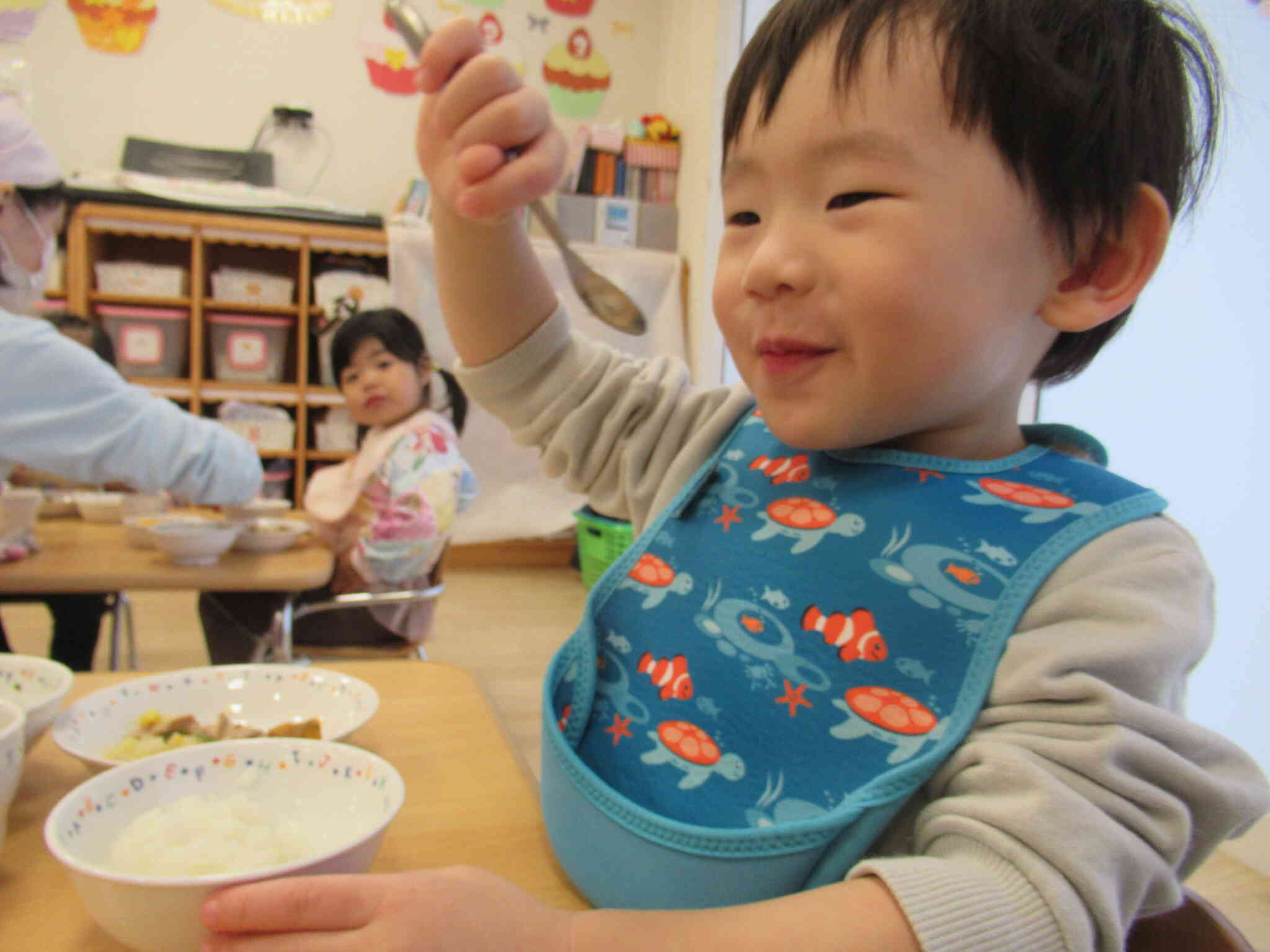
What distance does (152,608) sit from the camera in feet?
9.72

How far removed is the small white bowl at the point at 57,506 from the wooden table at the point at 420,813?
4.34 feet

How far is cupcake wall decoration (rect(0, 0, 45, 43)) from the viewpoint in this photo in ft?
10.5

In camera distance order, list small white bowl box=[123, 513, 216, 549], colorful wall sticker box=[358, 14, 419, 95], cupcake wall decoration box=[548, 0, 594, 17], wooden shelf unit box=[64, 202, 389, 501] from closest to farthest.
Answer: small white bowl box=[123, 513, 216, 549], wooden shelf unit box=[64, 202, 389, 501], colorful wall sticker box=[358, 14, 419, 95], cupcake wall decoration box=[548, 0, 594, 17]

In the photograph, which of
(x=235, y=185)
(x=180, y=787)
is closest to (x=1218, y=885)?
(x=180, y=787)

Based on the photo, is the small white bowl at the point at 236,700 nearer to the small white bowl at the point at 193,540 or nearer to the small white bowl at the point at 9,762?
the small white bowl at the point at 9,762

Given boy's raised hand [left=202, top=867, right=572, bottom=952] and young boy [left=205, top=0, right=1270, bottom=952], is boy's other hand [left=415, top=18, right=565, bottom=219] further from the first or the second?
boy's raised hand [left=202, top=867, right=572, bottom=952]

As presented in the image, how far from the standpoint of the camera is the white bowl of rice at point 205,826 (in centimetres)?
36

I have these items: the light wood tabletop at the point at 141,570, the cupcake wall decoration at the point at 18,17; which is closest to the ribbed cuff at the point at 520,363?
the light wood tabletop at the point at 141,570

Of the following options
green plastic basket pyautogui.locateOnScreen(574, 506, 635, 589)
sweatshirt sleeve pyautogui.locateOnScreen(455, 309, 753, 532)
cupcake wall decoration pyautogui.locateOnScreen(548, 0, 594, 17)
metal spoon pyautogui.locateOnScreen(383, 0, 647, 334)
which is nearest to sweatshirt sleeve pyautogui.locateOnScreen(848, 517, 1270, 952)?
sweatshirt sleeve pyautogui.locateOnScreen(455, 309, 753, 532)

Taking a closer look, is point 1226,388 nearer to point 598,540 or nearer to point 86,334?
point 598,540

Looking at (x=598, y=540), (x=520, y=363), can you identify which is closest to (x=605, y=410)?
(x=520, y=363)

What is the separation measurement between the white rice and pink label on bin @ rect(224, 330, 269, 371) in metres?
3.25

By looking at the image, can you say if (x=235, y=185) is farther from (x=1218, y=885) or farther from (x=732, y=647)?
(x=1218, y=885)

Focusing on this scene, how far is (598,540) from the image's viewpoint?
3.11m
